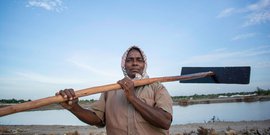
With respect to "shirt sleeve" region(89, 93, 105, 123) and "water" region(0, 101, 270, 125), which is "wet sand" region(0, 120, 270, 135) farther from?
"shirt sleeve" region(89, 93, 105, 123)

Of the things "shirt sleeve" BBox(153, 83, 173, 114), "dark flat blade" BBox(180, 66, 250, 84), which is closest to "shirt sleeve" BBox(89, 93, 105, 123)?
"shirt sleeve" BBox(153, 83, 173, 114)

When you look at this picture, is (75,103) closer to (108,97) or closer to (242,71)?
(108,97)

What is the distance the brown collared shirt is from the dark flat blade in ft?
4.70

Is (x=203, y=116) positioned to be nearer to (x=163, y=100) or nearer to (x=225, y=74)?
(x=225, y=74)

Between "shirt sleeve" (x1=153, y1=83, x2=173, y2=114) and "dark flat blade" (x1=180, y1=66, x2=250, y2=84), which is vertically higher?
"dark flat blade" (x1=180, y1=66, x2=250, y2=84)

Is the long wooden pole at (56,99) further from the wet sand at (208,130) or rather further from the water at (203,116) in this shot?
the water at (203,116)

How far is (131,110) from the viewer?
7.86 ft

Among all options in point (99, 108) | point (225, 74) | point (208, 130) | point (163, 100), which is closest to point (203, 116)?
point (208, 130)

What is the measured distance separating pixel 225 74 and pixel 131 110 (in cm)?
196

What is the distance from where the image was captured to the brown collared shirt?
92.6 inches

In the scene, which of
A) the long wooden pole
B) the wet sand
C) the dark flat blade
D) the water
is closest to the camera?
the long wooden pole

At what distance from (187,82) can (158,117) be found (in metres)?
1.59

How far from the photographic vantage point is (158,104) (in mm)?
2352

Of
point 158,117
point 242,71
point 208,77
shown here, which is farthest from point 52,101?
point 242,71
